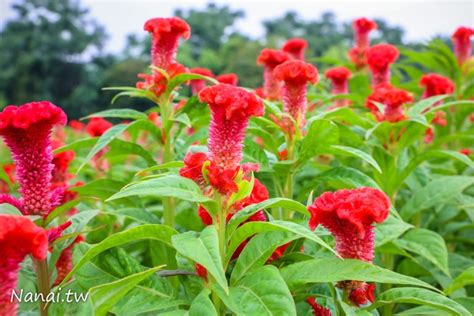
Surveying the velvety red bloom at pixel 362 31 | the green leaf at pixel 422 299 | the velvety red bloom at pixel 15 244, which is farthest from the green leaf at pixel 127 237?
the velvety red bloom at pixel 362 31

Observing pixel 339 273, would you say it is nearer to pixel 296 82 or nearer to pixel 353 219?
pixel 353 219

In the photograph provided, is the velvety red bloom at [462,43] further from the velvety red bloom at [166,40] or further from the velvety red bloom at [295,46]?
the velvety red bloom at [166,40]

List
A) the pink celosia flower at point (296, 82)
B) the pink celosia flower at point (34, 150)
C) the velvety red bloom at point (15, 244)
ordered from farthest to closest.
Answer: the pink celosia flower at point (296, 82)
the pink celosia flower at point (34, 150)
the velvety red bloom at point (15, 244)

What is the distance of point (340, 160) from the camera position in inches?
95.0

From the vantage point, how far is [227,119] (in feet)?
4.39

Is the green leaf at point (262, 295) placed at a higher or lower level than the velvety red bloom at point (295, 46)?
lower

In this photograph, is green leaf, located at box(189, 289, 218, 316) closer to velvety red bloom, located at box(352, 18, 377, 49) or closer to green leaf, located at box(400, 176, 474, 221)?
green leaf, located at box(400, 176, 474, 221)

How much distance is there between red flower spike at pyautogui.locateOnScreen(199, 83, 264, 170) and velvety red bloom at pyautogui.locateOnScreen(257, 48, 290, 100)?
1.11 metres

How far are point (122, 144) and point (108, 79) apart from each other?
25687mm

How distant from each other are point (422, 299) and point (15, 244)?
0.89 m

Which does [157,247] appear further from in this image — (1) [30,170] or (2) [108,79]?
(2) [108,79]

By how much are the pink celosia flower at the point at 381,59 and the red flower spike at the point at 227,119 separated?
142 cm

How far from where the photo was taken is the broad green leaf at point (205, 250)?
42.1 inches

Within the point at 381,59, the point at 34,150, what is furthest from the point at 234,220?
the point at 381,59
